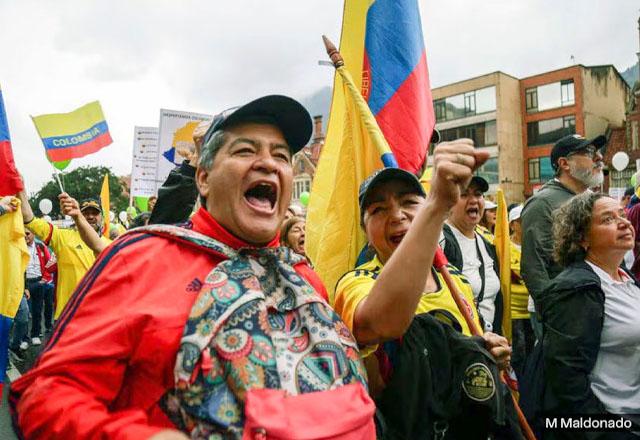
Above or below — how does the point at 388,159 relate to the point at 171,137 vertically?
below

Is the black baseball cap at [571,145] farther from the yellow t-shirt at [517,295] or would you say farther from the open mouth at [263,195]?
the open mouth at [263,195]

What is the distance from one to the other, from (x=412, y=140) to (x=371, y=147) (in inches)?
10.1

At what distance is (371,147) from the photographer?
3.06 m

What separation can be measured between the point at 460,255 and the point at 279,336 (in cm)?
247

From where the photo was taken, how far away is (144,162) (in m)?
6.97

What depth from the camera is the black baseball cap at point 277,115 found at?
64.4 inches

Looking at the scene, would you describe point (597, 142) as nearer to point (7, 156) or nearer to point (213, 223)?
point (213, 223)

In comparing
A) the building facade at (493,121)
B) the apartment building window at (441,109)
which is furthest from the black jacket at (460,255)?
the apartment building window at (441,109)

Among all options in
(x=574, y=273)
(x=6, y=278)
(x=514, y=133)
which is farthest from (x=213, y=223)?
(x=514, y=133)

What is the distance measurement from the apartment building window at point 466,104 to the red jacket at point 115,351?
3993 centimetres

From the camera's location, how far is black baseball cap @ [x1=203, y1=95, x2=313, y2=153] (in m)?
1.64

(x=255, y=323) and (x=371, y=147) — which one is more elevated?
(x=371, y=147)

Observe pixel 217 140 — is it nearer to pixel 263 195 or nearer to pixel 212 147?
pixel 212 147

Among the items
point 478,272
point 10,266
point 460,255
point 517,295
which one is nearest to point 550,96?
point 517,295
